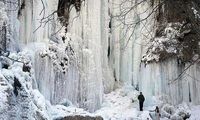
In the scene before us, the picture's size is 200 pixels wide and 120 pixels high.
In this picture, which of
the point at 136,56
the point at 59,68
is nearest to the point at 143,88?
the point at 136,56

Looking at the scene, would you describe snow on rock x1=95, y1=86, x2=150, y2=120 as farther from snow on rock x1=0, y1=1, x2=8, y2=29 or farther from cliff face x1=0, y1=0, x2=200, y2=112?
snow on rock x1=0, y1=1, x2=8, y2=29

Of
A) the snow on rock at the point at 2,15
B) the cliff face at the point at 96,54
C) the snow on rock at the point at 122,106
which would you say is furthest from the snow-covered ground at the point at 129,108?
the snow on rock at the point at 2,15

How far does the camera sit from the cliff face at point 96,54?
18.7 meters

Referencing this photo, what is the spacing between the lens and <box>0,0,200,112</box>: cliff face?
18688 millimetres

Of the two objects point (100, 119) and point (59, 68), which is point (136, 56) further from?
point (100, 119)

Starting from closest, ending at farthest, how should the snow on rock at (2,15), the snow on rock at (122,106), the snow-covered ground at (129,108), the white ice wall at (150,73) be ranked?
the snow on rock at (2,15) < the snow on rock at (122,106) < the snow-covered ground at (129,108) < the white ice wall at (150,73)

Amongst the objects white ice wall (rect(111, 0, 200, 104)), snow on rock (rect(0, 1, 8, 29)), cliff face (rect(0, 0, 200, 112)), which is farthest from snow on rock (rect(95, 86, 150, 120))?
snow on rock (rect(0, 1, 8, 29))

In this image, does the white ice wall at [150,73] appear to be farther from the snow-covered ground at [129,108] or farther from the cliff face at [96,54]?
the snow-covered ground at [129,108]

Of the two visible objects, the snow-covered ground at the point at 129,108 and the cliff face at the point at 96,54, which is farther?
the snow-covered ground at the point at 129,108

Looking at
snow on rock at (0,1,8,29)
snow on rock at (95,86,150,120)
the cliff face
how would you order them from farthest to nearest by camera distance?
snow on rock at (95,86,150,120)
the cliff face
snow on rock at (0,1,8,29)

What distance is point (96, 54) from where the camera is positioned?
21.8 metres

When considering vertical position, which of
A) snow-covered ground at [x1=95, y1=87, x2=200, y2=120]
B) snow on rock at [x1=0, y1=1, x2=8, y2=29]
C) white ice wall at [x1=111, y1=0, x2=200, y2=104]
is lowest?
snow-covered ground at [x1=95, y1=87, x2=200, y2=120]

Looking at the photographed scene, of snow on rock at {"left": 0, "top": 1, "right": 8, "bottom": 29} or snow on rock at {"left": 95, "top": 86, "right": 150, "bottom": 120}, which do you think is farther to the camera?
snow on rock at {"left": 95, "top": 86, "right": 150, "bottom": 120}

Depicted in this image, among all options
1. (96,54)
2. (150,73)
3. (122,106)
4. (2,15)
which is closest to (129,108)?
(122,106)
